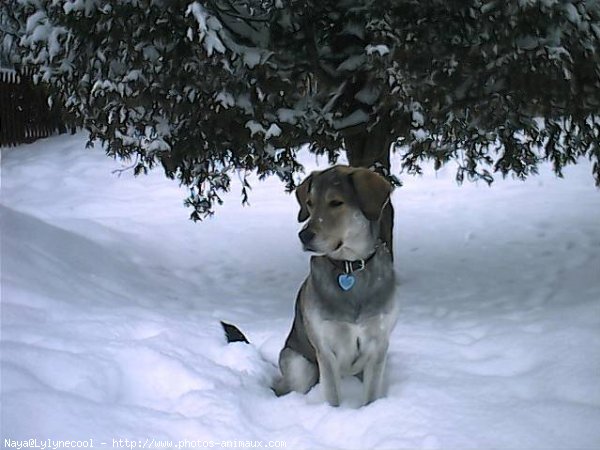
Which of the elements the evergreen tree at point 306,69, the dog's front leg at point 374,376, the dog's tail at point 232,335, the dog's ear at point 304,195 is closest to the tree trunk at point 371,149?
the evergreen tree at point 306,69

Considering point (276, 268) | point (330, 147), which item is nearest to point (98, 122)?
point (330, 147)

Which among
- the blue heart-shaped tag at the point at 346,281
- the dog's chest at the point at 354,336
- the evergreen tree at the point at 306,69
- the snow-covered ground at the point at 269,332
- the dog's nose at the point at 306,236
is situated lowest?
the snow-covered ground at the point at 269,332

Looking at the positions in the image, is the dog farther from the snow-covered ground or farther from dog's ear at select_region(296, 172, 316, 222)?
the snow-covered ground

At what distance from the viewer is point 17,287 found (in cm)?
495

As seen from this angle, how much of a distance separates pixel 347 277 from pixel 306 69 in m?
2.75

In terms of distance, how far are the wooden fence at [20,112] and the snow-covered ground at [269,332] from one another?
24.1ft

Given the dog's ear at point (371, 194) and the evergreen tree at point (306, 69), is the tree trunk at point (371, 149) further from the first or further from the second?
the dog's ear at point (371, 194)

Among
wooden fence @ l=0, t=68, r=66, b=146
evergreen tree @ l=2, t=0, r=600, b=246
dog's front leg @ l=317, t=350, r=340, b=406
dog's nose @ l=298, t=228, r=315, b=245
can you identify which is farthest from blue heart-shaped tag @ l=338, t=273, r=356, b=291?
wooden fence @ l=0, t=68, r=66, b=146

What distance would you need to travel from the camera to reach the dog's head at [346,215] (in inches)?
136

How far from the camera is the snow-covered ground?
319 centimetres

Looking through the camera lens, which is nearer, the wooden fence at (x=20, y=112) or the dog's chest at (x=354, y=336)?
the dog's chest at (x=354, y=336)

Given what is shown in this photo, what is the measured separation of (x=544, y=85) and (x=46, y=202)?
35.0 feet

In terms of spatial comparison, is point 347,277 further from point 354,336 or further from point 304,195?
point 304,195

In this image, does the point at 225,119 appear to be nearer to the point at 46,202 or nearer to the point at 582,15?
the point at 582,15
